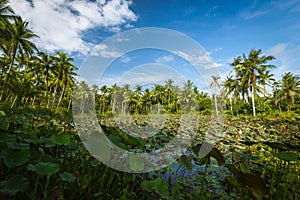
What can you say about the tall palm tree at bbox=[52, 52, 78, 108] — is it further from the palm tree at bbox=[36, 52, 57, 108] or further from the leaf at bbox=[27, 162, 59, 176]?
the leaf at bbox=[27, 162, 59, 176]

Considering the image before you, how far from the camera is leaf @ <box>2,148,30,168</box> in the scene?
849mm

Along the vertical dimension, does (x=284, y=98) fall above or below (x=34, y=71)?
below

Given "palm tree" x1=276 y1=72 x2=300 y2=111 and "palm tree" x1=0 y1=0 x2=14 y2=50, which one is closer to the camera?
"palm tree" x1=0 y1=0 x2=14 y2=50

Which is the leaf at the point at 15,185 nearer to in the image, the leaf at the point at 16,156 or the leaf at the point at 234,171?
the leaf at the point at 16,156

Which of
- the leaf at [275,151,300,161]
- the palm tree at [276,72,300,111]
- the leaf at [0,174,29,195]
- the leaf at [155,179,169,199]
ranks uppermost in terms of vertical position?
the palm tree at [276,72,300,111]

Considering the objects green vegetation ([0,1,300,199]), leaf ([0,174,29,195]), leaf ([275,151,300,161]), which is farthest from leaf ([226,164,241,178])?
leaf ([0,174,29,195])

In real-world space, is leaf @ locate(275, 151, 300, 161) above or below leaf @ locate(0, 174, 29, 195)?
above

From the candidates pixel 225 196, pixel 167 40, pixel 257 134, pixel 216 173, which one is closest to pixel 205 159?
pixel 225 196

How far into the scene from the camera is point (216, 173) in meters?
1.94

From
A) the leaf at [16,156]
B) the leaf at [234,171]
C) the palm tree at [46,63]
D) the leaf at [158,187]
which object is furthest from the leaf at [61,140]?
the palm tree at [46,63]

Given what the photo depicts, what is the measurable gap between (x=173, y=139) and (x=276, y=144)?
7.25ft

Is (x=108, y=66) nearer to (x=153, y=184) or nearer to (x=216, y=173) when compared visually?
(x=153, y=184)

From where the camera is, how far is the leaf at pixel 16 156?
0.85 meters

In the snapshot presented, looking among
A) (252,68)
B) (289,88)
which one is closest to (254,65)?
(252,68)
